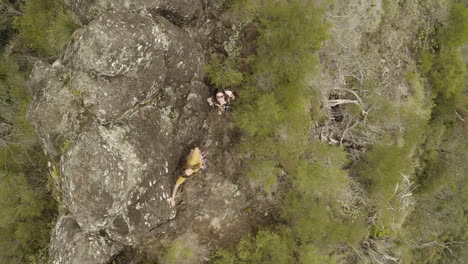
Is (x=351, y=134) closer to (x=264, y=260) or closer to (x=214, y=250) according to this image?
(x=264, y=260)

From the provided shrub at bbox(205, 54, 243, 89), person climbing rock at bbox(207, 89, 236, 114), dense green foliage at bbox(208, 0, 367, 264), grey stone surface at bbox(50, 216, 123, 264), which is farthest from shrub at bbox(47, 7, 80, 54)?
dense green foliage at bbox(208, 0, 367, 264)

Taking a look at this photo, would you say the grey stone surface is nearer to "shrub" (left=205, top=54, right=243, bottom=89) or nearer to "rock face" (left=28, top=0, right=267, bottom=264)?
"rock face" (left=28, top=0, right=267, bottom=264)

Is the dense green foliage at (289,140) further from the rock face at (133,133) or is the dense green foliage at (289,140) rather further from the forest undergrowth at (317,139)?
the rock face at (133,133)

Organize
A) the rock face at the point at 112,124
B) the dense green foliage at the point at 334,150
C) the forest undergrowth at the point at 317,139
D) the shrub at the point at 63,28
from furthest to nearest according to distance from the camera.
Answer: the forest undergrowth at the point at 317,139 < the dense green foliage at the point at 334,150 < the shrub at the point at 63,28 < the rock face at the point at 112,124

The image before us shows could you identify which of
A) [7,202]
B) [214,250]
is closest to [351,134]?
[214,250]

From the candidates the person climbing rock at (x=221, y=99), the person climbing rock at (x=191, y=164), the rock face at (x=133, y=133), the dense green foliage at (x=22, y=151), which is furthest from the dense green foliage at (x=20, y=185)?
the person climbing rock at (x=221, y=99)

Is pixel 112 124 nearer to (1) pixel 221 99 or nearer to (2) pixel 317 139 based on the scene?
(1) pixel 221 99

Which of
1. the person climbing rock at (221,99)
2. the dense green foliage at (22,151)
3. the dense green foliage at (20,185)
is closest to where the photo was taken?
the person climbing rock at (221,99)

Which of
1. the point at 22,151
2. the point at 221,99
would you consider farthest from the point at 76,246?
the point at 22,151
